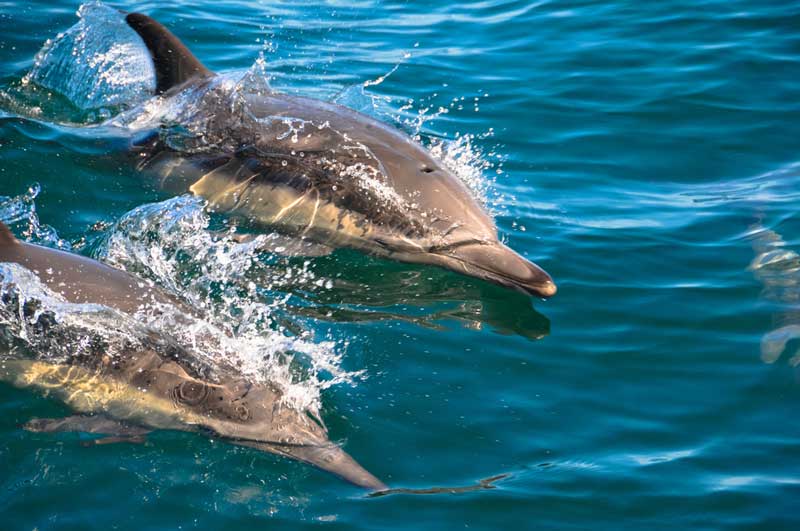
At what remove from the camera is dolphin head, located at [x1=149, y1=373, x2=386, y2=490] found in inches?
213

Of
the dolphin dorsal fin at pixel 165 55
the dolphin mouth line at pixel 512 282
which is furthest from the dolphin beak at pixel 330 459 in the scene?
the dolphin dorsal fin at pixel 165 55

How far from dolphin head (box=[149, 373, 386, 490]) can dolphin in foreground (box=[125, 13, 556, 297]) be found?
2302mm

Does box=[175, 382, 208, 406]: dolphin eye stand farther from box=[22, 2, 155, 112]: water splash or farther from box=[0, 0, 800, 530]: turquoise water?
box=[22, 2, 155, 112]: water splash

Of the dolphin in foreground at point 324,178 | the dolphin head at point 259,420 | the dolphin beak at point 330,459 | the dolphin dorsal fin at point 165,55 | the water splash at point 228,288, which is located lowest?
the dolphin beak at point 330,459

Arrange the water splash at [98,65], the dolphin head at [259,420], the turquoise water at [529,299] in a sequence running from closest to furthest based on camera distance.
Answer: the turquoise water at [529,299] → the dolphin head at [259,420] → the water splash at [98,65]

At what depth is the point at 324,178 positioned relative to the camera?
25.8 feet

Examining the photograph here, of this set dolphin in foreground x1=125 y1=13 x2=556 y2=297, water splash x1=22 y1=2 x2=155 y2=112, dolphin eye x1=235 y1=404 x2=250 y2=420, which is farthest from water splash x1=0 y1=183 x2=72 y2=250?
dolphin eye x1=235 y1=404 x2=250 y2=420

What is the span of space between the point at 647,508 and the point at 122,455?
2.81m

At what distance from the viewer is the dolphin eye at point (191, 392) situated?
557cm

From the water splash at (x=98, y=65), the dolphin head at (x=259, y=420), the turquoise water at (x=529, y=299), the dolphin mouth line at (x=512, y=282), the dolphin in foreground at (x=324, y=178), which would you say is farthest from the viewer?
the water splash at (x=98, y=65)

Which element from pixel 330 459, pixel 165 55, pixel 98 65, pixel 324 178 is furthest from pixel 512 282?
pixel 98 65

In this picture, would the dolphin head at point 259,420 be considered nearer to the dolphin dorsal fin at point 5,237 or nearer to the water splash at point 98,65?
the dolphin dorsal fin at point 5,237

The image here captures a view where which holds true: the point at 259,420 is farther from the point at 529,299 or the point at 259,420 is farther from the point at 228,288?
the point at 529,299

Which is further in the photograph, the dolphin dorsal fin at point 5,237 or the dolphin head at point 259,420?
the dolphin dorsal fin at point 5,237
